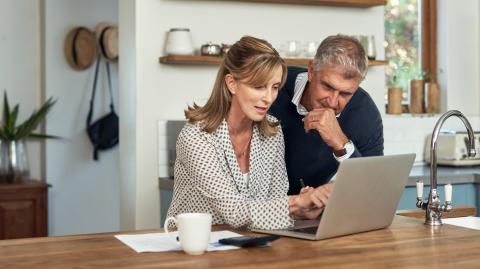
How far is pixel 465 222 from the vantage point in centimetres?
282

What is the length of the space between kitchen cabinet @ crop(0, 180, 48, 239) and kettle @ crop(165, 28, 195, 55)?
1.64 m

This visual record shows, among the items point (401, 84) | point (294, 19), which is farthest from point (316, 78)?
point (401, 84)

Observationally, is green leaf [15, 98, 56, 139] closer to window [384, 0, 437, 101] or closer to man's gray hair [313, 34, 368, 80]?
window [384, 0, 437, 101]

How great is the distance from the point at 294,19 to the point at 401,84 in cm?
120

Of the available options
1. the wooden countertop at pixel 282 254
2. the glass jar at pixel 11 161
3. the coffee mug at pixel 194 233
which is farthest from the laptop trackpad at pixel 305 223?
the glass jar at pixel 11 161

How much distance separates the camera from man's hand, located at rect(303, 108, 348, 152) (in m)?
2.59

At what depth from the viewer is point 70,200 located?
18.5ft

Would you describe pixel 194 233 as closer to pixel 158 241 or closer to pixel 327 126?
pixel 158 241

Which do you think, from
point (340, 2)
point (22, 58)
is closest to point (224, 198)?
point (340, 2)

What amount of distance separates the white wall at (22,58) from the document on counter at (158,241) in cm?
339

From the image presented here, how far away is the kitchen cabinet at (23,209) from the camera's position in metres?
5.07

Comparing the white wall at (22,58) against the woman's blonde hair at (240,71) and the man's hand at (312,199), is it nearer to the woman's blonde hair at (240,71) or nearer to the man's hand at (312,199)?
the woman's blonde hair at (240,71)

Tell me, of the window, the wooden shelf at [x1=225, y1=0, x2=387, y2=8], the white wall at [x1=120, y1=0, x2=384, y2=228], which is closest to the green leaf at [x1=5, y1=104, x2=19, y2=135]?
the white wall at [x1=120, y1=0, x2=384, y2=228]

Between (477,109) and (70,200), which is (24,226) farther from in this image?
(477,109)
